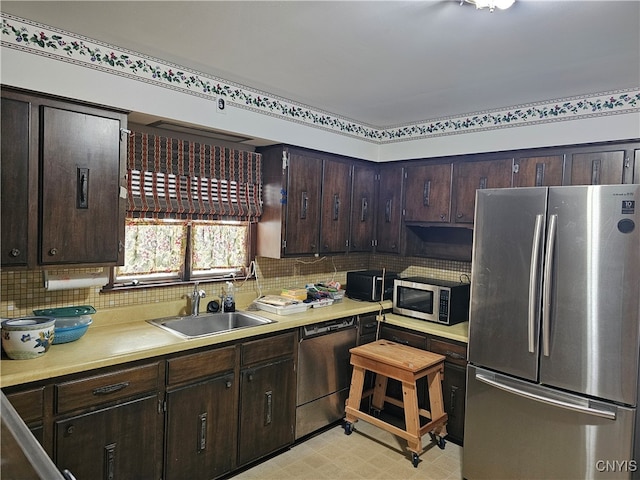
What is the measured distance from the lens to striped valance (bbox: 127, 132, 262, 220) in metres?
2.76

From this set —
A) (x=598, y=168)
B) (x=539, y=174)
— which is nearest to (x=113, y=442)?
(x=539, y=174)

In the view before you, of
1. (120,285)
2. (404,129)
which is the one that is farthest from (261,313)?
(404,129)

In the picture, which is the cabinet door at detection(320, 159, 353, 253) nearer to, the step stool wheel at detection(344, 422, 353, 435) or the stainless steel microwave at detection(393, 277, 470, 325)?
the stainless steel microwave at detection(393, 277, 470, 325)

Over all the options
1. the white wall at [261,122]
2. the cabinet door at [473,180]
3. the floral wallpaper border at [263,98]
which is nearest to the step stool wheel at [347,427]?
the cabinet door at [473,180]

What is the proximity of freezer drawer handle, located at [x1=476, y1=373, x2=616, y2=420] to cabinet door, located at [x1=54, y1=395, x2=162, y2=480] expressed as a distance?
6.22 feet

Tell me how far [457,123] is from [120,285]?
112 inches

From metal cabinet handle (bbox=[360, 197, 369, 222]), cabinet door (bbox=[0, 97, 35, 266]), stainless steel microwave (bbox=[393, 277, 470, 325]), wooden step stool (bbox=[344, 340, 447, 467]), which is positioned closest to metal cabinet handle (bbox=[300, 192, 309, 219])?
metal cabinet handle (bbox=[360, 197, 369, 222])

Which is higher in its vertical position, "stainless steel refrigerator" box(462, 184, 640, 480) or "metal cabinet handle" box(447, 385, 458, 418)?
"stainless steel refrigerator" box(462, 184, 640, 480)

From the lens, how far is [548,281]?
7.71ft

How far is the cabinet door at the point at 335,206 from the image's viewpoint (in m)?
3.62

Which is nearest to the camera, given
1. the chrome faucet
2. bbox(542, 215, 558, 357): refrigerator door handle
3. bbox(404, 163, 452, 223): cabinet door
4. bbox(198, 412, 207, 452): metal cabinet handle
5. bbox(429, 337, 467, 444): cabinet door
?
bbox(542, 215, 558, 357): refrigerator door handle

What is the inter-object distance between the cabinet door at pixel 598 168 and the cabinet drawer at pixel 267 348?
224 centimetres

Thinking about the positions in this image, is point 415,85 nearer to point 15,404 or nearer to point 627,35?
point 627,35

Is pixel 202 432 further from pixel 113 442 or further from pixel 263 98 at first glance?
pixel 263 98
